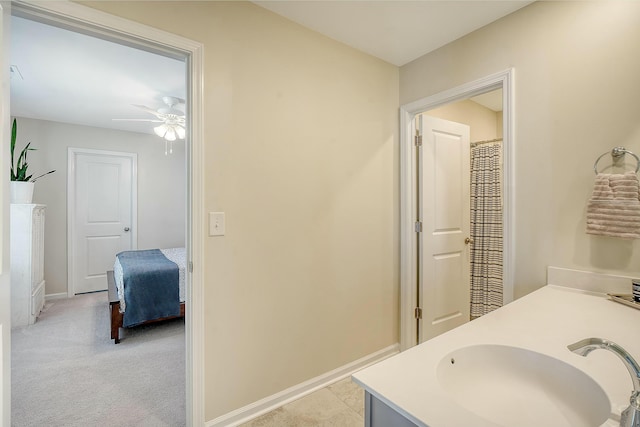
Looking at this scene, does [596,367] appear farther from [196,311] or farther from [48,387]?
[48,387]

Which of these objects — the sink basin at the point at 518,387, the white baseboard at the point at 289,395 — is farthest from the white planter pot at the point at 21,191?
the sink basin at the point at 518,387

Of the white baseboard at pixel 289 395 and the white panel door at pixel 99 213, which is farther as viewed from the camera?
the white panel door at pixel 99 213

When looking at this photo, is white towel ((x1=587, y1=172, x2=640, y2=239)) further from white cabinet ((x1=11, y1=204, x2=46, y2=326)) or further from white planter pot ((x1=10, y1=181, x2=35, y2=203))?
white planter pot ((x1=10, y1=181, x2=35, y2=203))

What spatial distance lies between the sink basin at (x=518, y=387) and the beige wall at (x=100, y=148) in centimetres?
442

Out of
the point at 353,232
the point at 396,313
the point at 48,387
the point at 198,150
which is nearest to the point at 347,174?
the point at 353,232

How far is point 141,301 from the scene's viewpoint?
115 inches

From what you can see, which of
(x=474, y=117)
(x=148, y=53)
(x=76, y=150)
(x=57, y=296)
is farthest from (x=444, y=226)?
(x=57, y=296)

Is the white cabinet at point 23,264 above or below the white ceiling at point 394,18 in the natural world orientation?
below

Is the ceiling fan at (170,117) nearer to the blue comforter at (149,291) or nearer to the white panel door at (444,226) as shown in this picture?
the blue comforter at (149,291)

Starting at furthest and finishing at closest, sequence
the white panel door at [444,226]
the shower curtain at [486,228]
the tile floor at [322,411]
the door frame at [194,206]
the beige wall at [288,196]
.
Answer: the shower curtain at [486,228], the white panel door at [444,226], the tile floor at [322,411], the beige wall at [288,196], the door frame at [194,206]

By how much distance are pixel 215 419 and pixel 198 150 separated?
1472mm

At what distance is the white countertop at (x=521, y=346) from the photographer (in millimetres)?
659

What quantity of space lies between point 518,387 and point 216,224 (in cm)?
144

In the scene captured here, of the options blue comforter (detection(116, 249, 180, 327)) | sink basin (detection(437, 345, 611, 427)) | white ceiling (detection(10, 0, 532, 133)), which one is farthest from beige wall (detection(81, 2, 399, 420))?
blue comforter (detection(116, 249, 180, 327))
